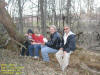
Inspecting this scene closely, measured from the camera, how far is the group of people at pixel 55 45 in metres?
4.46

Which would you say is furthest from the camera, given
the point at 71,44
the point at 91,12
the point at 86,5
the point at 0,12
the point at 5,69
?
the point at 91,12

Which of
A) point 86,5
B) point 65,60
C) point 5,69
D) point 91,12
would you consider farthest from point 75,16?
point 5,69

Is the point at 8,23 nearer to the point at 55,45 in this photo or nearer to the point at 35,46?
the point at 35,46

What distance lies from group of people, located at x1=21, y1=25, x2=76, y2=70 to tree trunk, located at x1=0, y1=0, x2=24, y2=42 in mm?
486

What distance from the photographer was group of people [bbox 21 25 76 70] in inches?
175

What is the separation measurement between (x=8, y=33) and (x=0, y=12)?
91 cm

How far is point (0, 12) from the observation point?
5.05 m

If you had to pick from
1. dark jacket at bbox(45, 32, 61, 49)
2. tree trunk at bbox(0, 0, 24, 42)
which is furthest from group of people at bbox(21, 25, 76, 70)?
tree trunk at bbox(0, 0, 24, 42)

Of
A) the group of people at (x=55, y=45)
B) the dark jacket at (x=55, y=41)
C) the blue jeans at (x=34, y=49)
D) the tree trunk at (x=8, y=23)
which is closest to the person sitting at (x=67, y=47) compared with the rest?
the group of people at (x=55, y=45)

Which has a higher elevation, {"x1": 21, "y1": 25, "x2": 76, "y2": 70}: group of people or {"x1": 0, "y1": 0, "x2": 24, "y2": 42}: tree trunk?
{"x1": 0, "y1": 0, "x2": 24, "y2": 42}: tree trunk

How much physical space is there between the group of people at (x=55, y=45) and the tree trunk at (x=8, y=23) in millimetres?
486

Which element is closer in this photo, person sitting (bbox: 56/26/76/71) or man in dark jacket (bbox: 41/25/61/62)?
person sitting (bbox: 56/26/76/71)

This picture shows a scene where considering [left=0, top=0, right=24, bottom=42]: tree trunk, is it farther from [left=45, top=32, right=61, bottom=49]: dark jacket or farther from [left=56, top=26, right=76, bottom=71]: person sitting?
[left=56, top=26, right=76, bottom=71]: person sitting

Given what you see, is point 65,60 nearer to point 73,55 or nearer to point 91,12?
point 73,55
